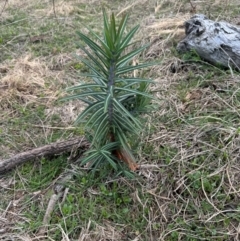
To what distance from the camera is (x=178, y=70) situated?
325 centimetres

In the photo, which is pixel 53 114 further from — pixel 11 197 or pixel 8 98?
pixel 11 197

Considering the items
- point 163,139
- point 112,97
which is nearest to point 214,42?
point 163,139

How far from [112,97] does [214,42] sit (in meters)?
1.60

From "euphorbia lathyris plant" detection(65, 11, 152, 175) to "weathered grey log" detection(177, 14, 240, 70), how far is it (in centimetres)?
132

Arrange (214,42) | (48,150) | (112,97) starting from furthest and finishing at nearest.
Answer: (214,42), (48,150), (112,97)

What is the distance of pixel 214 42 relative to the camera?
3.16 meters

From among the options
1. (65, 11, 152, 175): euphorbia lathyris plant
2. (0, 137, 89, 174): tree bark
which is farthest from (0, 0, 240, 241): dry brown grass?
(65, 11, 152, 175): euphorbia lathyris plant

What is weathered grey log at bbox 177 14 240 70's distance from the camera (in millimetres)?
3068

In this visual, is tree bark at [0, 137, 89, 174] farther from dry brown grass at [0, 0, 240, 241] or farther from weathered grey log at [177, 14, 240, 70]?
weathered grey log at [177, 14, 240, 70]

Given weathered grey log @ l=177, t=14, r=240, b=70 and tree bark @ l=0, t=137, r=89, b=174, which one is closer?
tree bark @ l=0, t=137, r=89, b=174

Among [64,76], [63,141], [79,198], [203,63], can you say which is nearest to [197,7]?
[203,63]

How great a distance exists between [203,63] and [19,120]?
160 cm

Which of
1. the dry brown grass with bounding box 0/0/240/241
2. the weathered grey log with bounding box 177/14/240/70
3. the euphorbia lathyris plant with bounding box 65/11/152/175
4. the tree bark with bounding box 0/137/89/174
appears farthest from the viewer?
the weathered grey log with bounding box 177/14/240/70

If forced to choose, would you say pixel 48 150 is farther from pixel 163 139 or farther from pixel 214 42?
pixel 214 42
